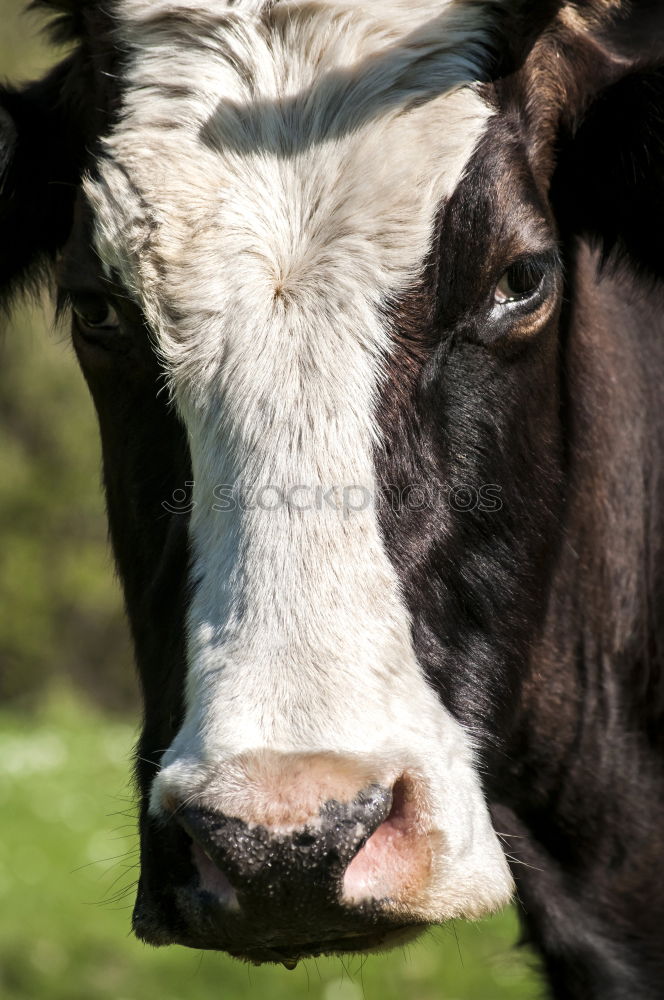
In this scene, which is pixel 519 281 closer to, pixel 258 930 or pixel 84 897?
pixel 258 930

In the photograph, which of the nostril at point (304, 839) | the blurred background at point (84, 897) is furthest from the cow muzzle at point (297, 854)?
the blurred background at point (84, 897)

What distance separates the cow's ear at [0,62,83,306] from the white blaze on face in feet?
1.71

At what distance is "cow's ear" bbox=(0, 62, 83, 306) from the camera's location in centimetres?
376

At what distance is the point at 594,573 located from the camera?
3.83 metres

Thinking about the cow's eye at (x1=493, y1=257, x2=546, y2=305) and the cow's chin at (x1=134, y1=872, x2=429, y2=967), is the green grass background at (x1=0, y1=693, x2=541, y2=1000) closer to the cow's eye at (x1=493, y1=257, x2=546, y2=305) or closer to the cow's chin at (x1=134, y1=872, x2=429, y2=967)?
the cow's chin at (x1=134, y1=872, x2=429, y2=967)

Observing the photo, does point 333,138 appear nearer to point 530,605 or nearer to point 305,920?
point 530,605

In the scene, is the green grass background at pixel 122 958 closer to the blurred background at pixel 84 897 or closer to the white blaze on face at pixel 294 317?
the blurred background at pixel 84 897

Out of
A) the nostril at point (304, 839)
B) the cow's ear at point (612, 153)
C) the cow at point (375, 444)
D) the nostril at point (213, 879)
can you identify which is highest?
the cow's ear at point (612, 153)

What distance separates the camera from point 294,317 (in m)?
2.89

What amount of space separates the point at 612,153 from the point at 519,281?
0.62 metres

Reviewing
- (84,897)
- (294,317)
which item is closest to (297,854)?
(294,317)

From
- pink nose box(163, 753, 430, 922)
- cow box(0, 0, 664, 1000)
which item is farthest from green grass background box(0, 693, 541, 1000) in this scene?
pink nose box(163, 753, 430, 922)

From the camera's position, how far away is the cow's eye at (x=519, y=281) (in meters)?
3.06

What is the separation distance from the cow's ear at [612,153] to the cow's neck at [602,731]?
248 millimetres
